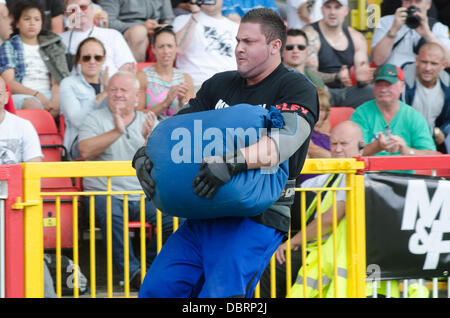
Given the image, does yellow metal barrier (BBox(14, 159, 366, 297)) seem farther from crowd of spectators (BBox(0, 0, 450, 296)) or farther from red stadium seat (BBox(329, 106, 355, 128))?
red stadium seat (BBox(329, 106, 355, 128))

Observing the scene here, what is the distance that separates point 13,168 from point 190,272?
1327 mm

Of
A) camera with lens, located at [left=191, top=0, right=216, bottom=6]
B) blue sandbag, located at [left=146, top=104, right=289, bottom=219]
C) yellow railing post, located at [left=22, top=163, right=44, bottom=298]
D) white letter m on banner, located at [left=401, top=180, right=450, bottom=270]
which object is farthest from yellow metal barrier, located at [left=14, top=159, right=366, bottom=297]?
camera with lens, located at [left=191, top=0, right=216, bottom=6]

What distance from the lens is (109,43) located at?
6867mm

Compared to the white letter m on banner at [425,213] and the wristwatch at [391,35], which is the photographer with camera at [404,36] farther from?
the white letter m on banner at [425,213]

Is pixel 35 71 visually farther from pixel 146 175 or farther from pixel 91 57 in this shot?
pixel 146 175

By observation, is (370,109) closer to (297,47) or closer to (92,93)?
(297,47)

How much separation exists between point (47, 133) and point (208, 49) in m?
1.83

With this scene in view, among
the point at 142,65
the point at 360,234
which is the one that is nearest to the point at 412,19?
the point at 142,65

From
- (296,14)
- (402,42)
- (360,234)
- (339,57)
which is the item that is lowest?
(360,234)

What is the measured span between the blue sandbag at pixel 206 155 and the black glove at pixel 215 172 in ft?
0.11

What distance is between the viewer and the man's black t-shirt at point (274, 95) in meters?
3.18

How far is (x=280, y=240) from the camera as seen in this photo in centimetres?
332

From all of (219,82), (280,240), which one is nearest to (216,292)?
(280,240)

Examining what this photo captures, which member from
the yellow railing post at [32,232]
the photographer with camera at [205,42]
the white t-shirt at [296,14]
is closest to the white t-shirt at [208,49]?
the photographer with camera at [205,42]
